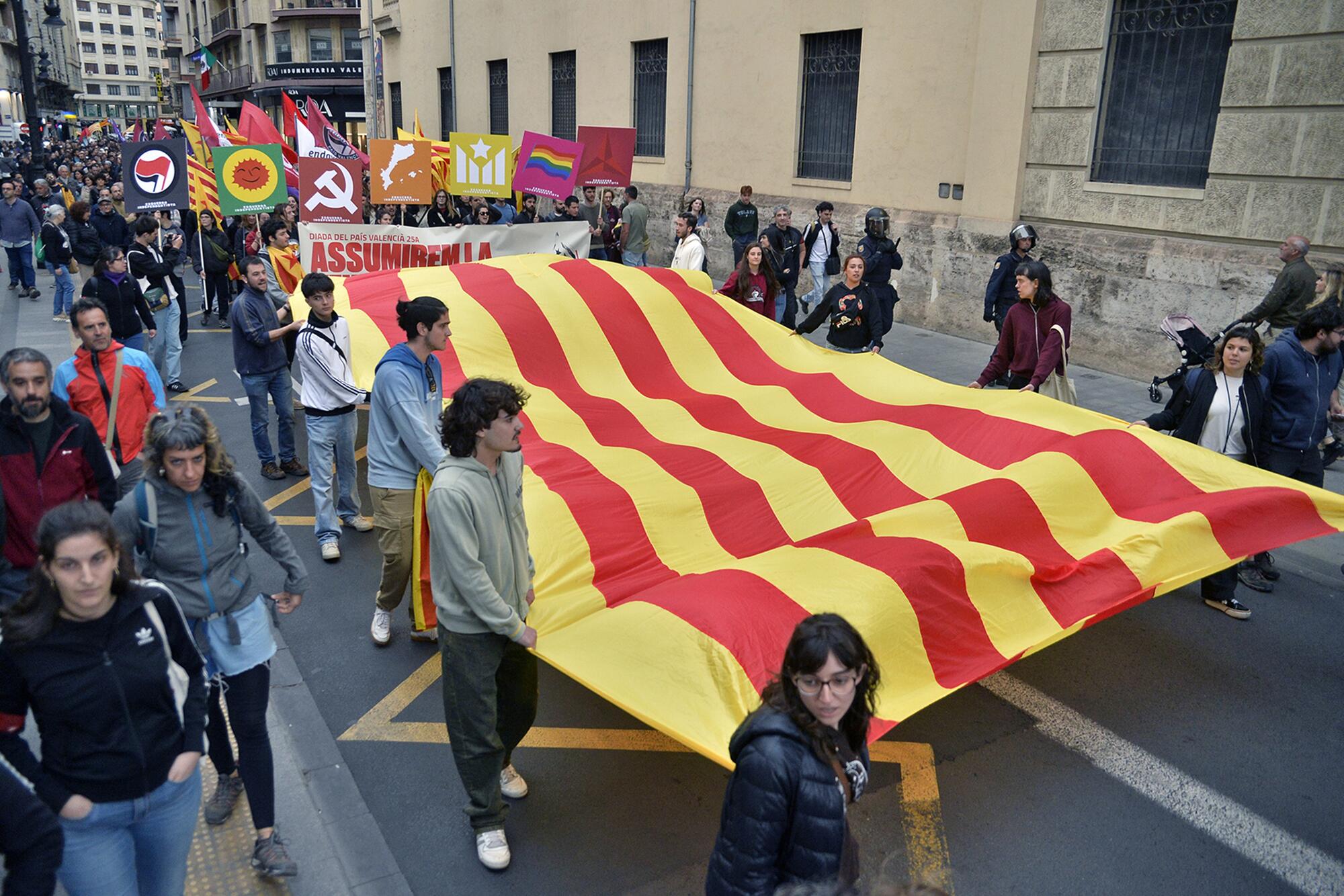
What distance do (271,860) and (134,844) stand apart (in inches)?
35.0

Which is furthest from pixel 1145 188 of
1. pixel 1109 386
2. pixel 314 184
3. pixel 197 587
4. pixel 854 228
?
pixel 197 587

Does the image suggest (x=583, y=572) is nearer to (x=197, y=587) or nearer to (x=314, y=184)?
(x=197, y=587)

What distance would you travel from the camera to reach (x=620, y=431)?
662cm

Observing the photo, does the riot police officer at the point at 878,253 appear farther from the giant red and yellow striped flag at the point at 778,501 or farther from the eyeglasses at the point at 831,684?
the eyeglasses at the point at 831,684

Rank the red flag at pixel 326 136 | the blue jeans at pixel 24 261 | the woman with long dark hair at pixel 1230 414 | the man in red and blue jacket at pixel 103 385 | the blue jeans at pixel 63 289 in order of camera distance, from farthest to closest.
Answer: the blue jeans at pixel 24 261 → the red flag at pixel 326 136 → the blue jeans at pixel 63 289 → the woman with long dark hair at pixel 1230 414 → the man in red and blue jacket at pixel 103 385

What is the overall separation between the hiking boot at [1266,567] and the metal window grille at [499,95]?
21.9 meters

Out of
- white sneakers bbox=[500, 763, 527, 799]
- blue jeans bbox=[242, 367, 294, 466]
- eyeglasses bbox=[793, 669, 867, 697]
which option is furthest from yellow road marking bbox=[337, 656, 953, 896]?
blue jeans bbox=[242, 367, 294, 466]

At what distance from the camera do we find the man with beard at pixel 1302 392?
6039mm

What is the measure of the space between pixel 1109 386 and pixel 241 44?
202ft

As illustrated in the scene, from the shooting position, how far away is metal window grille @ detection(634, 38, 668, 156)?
19469 mm

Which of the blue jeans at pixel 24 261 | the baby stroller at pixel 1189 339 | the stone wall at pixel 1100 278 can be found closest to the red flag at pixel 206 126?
the blue jeans at pixel 24 261

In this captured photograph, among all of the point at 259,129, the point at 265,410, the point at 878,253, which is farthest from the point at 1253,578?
the point at 259,129

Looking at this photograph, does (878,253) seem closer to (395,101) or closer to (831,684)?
(831,684)

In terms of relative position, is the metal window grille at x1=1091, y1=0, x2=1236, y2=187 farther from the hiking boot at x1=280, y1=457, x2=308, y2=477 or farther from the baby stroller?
the hiking boot at x1=280, y1=457, x2=308, y2=477
